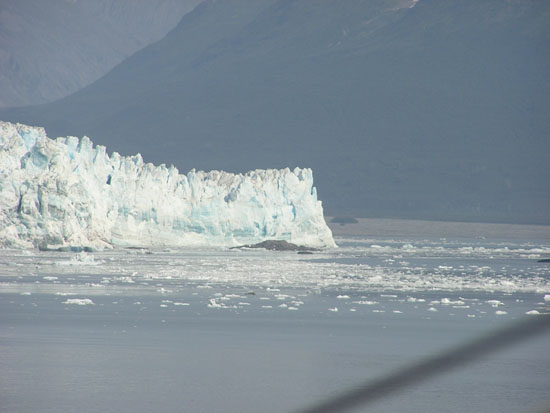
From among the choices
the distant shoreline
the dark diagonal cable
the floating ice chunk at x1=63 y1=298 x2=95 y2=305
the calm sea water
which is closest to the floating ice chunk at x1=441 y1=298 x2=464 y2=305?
the calm sea water

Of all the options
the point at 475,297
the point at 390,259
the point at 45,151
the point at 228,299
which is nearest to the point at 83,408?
the point at 228,299

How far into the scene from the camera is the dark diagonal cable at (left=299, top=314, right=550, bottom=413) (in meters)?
14.9

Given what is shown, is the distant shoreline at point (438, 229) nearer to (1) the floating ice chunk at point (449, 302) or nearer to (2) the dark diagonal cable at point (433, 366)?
(1) the floating ice chunk at point (449, 302)

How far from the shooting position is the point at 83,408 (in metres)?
14.4

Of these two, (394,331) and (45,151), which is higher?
(45,151)

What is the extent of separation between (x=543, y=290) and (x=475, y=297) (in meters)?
3.85

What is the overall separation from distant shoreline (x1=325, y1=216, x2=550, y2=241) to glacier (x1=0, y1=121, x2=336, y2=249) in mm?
62309

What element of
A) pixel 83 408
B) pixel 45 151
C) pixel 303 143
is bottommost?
pixel 83 408

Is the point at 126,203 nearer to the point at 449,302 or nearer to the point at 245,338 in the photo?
the point at 449,302

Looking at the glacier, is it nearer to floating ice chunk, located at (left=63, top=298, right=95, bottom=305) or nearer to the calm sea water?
the calm sea water

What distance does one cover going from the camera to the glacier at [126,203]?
4738 cm

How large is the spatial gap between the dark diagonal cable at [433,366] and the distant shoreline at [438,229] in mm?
100681

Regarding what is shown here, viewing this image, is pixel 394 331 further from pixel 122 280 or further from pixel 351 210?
pixel 351 210

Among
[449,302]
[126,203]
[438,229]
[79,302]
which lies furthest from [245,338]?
[438,229]
